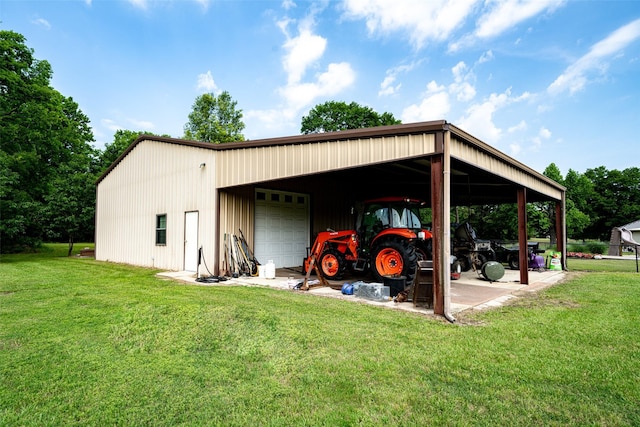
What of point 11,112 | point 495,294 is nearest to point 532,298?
point 495,294

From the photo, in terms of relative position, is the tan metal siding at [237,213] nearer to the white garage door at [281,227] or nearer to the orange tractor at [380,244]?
the white garage door at [281,227]

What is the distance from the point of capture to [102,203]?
48.0 feet

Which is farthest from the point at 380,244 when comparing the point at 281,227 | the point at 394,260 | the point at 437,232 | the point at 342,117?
the point at 342,117

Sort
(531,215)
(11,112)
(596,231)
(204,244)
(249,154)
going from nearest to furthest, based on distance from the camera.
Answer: (249,154) < (204,244) < (11,112) < (531,215) < (596,231)

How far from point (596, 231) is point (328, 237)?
41.7 m

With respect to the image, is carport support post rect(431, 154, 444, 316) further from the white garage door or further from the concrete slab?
the white garage door

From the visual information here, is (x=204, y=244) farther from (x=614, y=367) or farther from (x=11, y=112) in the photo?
(x=11, y=112)

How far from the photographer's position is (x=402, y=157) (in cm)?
529

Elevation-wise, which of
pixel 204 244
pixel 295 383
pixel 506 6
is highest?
pixel 506 6

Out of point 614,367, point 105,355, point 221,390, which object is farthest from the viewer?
point 105,355

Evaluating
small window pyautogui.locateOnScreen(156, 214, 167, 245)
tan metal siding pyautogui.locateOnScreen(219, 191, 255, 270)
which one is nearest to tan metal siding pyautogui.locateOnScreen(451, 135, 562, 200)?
tan metal siding pyautogui.locateOnScreen(219, 191, 255, 270)

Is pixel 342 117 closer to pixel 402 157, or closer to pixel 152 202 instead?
pixel 152 202

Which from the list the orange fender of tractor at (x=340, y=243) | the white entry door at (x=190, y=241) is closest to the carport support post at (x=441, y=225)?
the orange fender of tractor at (x=340, y=243)

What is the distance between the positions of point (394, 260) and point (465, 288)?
176cm
